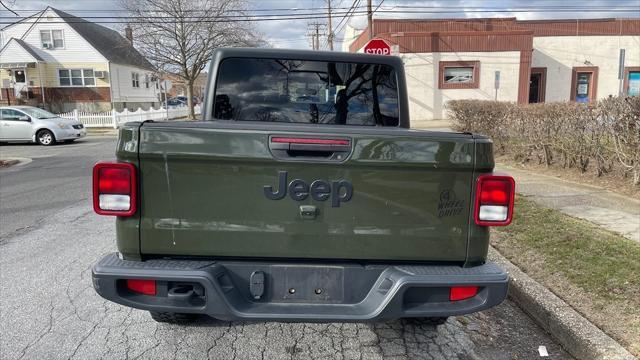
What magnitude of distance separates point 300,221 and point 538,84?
3422 centimetres

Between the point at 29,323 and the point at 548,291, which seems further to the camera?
the point at 548,291

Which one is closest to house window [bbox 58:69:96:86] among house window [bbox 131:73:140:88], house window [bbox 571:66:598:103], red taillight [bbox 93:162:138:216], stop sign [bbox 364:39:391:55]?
house window [bbox 131:73:140:88]

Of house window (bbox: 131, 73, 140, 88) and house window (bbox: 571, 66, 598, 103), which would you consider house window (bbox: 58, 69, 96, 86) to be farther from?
house window (bbox: 571, 66, 598, 103)

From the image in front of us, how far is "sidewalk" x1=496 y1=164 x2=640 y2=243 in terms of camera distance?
5.93 meters

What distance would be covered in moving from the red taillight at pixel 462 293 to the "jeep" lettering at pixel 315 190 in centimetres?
78

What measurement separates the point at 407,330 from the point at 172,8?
98.8ft

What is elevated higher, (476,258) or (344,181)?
(344,181)

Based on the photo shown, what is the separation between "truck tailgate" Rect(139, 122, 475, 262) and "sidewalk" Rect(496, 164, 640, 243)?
3877mm

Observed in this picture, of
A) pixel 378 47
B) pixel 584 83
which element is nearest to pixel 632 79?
pixel 584 83

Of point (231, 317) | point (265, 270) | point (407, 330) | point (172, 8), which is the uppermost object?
point (172, 8)

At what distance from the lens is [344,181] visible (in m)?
2.55

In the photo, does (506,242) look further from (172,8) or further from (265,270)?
(172,8)

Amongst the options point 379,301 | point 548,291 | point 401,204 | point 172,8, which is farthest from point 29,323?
point 172,8

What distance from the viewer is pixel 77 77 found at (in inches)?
1462
